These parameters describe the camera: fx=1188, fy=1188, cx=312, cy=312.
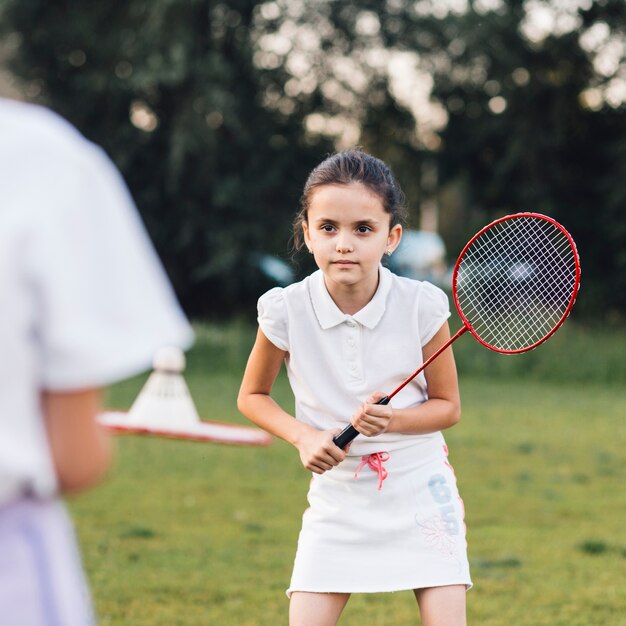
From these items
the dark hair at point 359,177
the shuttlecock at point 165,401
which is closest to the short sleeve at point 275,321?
the dark hair at point 359,177

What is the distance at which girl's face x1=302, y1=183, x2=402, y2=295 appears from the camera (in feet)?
10.2

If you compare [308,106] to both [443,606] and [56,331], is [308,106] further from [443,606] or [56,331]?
[56,331]

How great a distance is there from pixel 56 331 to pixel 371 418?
170cm

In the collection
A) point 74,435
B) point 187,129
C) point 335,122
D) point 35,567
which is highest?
point 335,122

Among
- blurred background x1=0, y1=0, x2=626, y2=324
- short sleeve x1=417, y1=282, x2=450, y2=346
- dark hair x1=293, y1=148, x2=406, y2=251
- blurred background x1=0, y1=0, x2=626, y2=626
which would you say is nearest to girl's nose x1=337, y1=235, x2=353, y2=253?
dark hair x1=293, y1=148, x2=406, y2=251

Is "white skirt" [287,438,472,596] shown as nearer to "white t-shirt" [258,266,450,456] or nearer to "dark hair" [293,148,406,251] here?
"white t-shirt" [258,266,450,456]

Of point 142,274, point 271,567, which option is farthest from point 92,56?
point 142,274

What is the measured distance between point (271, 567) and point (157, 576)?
0.60 meters

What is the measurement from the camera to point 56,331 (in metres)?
1.30

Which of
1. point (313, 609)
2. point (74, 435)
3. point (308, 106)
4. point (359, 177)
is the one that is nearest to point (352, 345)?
point (359, 177)

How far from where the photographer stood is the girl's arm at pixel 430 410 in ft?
9.64

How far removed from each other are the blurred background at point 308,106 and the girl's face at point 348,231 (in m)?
14.7

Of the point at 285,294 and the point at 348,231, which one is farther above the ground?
the point at 348,231

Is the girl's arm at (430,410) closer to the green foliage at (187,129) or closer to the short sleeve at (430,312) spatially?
the short sleeve at (430,312)
